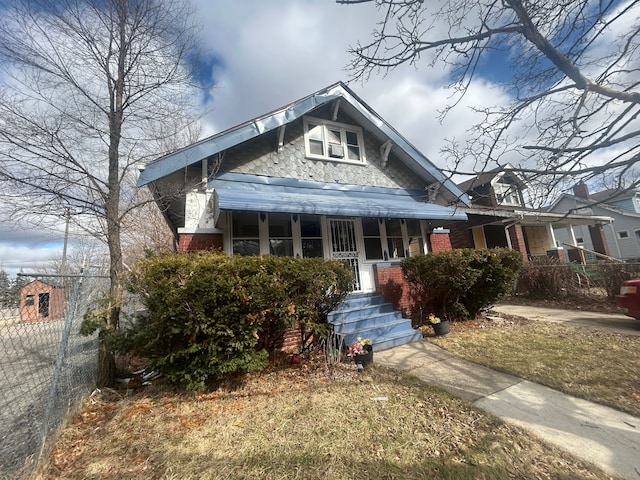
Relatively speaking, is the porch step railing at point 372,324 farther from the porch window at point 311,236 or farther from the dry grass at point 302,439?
the dry grass at point 302,439

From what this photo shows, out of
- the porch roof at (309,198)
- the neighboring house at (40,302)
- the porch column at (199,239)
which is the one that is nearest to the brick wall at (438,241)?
the porch roof at (309,198)

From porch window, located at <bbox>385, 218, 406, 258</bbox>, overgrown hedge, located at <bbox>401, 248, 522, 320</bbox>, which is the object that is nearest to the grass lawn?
overgrown hedge, located at <bbox>401, 248, 522, 320</bbox>

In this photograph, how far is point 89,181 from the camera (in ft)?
15.3

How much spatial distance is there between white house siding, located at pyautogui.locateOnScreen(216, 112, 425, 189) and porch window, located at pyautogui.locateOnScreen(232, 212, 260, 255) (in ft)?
4.40

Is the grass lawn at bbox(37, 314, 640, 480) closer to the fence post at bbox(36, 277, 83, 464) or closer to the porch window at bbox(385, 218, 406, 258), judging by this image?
the fence post at bbox(36, 277, 83, 464)

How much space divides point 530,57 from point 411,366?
213 inches

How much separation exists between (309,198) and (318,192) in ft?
2.97

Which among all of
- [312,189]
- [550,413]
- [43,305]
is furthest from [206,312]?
[312,189]

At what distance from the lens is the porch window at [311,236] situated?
7535mm

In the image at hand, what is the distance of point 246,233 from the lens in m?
6.95

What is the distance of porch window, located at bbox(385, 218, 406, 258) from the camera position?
8.77 meters

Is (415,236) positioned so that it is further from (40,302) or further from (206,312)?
(40,302)

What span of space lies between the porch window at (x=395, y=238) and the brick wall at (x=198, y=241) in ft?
17.2

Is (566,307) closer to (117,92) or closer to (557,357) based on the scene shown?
(557,357)
